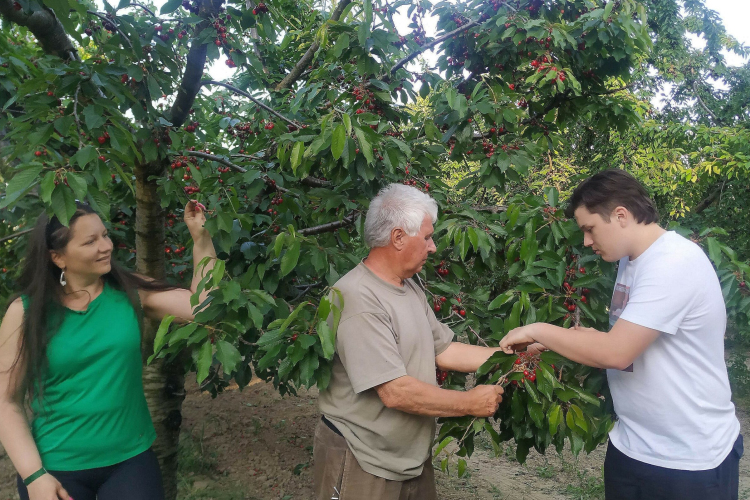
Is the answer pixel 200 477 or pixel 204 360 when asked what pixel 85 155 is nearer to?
pixel 204 360

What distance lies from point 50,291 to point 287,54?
5118 mm

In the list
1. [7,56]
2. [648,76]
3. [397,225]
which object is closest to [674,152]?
[648,76]

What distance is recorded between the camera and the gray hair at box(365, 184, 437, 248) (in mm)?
1725

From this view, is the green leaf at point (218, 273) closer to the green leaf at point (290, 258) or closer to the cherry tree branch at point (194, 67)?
the green leaf at point (290, 258)

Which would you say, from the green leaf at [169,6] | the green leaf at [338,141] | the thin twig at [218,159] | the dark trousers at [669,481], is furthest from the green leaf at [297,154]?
the dark trousers at [669,481]

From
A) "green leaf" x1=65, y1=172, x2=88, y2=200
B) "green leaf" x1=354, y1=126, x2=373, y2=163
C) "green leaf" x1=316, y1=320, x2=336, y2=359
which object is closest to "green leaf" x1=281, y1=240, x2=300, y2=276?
"green leaf" x1=316, y1=320, x2=336, y2=359

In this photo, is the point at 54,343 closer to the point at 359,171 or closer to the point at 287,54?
the point at 359,171

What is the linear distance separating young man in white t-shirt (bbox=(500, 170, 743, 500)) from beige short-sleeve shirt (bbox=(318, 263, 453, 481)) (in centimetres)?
43

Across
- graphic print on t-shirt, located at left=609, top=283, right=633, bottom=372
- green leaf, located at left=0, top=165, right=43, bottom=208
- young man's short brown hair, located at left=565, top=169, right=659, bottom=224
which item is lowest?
green leaf, located at left=0, top=165, right=43, bottom=208

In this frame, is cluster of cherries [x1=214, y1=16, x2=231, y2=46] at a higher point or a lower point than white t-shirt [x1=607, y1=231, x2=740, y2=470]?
higher

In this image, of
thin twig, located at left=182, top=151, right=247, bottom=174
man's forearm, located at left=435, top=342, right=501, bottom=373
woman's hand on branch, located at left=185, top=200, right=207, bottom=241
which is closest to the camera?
man's forearm, located at left=435, top=342, right=501, bottom=373

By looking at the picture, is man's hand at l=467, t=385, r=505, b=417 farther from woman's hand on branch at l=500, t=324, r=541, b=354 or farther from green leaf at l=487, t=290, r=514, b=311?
green leaf at l=487, t=290, r=514, b=311

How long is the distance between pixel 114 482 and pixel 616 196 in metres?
1.86

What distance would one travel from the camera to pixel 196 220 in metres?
2.08
